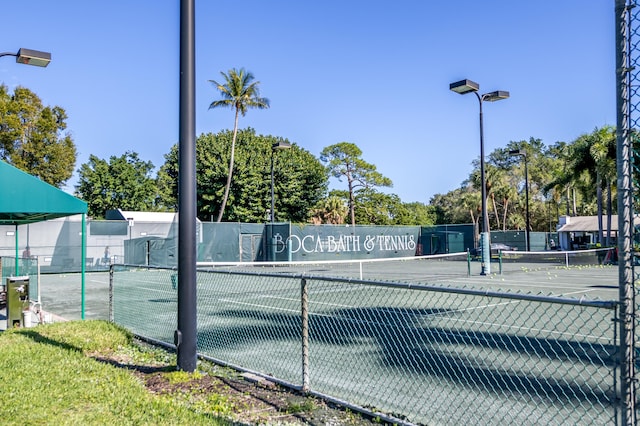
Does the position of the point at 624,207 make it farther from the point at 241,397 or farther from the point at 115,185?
the point at 115,185

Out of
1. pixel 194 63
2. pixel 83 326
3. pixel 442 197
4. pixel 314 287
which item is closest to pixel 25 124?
pixel 314 287

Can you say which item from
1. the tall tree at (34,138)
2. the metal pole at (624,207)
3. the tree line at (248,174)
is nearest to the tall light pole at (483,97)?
the tree line at (248,174)

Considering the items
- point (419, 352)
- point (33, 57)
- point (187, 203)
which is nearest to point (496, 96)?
point (419, 352)

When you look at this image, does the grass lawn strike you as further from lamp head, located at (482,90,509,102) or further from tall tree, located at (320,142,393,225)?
tall tree, located at (320,142,393,225)

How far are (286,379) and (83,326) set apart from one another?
14.6ft

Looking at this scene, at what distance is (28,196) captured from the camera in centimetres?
809

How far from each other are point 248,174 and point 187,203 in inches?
1555

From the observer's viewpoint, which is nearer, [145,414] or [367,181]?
[145,414]

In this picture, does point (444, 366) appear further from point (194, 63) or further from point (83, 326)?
point (83, 326)

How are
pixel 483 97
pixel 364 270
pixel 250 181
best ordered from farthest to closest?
pixel 250 181 → pixel 364 270 → pixel 483 97

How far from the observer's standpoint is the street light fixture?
36.0 feet

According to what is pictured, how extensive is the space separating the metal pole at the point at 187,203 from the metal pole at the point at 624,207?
14.1 ft

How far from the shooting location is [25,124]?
35.2 metres

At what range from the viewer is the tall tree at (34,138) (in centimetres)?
3406
